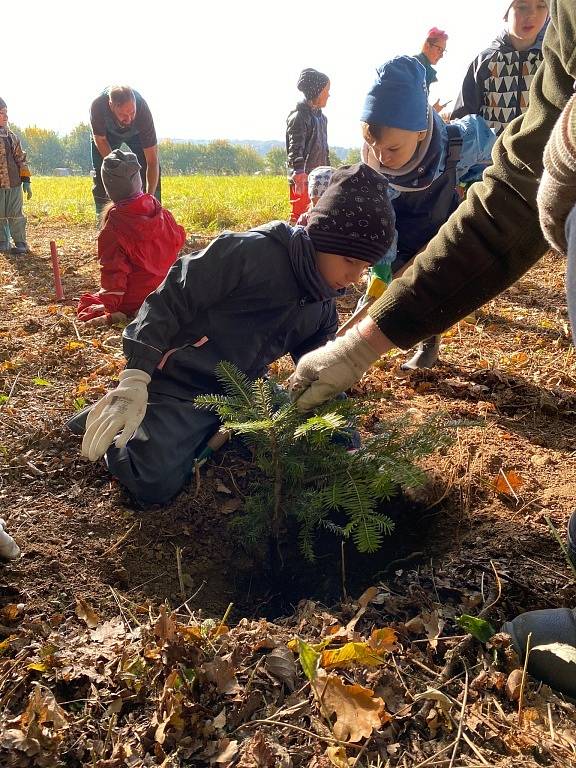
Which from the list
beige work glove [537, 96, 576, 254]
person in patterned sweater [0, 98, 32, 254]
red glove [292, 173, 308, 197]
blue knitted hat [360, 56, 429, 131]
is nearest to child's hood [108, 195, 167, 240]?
blue knitted hat [360, 56, 429, 131]

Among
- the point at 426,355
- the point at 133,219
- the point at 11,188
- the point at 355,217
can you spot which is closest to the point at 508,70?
the point at 426,355

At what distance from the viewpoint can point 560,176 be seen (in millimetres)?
1101

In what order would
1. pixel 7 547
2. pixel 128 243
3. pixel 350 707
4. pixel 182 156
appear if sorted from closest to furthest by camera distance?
pixel 350 707 < pixel 7 547 < pixel 128 243 < pixel 182 156

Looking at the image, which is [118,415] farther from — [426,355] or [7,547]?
[426,355]

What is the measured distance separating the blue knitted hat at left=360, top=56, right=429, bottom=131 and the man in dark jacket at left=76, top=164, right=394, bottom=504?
78cm

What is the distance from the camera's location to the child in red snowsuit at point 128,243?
438 cm

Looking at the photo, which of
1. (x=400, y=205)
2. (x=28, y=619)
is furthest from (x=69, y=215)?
(x=28, y=619)

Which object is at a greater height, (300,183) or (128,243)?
(300,183)

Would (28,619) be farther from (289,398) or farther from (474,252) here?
(474,252)

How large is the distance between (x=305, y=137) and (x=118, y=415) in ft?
17.2

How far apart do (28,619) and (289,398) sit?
43.9 inches

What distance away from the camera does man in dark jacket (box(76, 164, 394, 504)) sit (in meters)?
2.41

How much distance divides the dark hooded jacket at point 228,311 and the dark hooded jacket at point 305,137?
4.42 m

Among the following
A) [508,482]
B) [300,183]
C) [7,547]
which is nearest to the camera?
[7,547]
